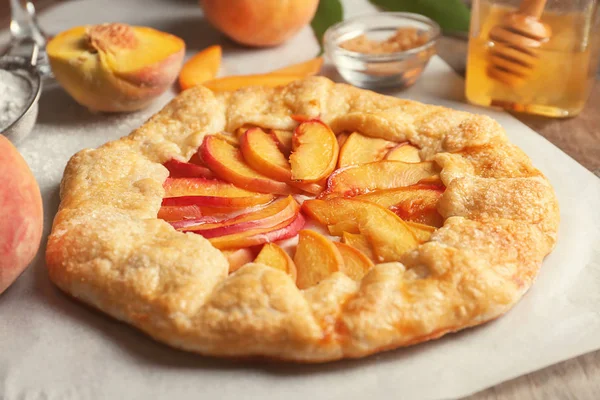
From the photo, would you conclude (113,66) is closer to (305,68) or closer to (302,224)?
(305,68)

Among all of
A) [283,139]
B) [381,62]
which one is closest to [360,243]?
[283,139]

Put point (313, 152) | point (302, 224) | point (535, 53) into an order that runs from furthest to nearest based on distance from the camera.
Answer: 1. point (535, 53)
2. point (313, 152)
3. point (302, 224)

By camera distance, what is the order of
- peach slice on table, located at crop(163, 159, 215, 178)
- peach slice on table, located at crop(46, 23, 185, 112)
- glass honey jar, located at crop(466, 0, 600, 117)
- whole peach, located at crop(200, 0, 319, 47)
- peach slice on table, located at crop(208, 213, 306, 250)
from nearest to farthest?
peach slice on table, located at crop(208, 213, 306, 250)
peach slice on table, located at crop(163, 159, 215, 178)
glass honey jar, located at crop(466, 0, 600, 117)
peach slice on table, located at crop(46, 23, 185, 112)
whole peach, located at crop(200, 0, 319, 47)

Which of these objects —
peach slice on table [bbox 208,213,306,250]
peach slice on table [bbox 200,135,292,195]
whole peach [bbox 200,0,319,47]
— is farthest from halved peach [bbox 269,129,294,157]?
whole peach [bbox 200,0,319,47]

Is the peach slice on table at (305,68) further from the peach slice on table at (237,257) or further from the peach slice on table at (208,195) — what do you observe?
the peach slice on table at (237,257)

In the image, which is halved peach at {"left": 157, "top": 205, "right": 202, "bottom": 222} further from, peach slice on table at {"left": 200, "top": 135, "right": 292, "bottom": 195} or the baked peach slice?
the baked peach slice
